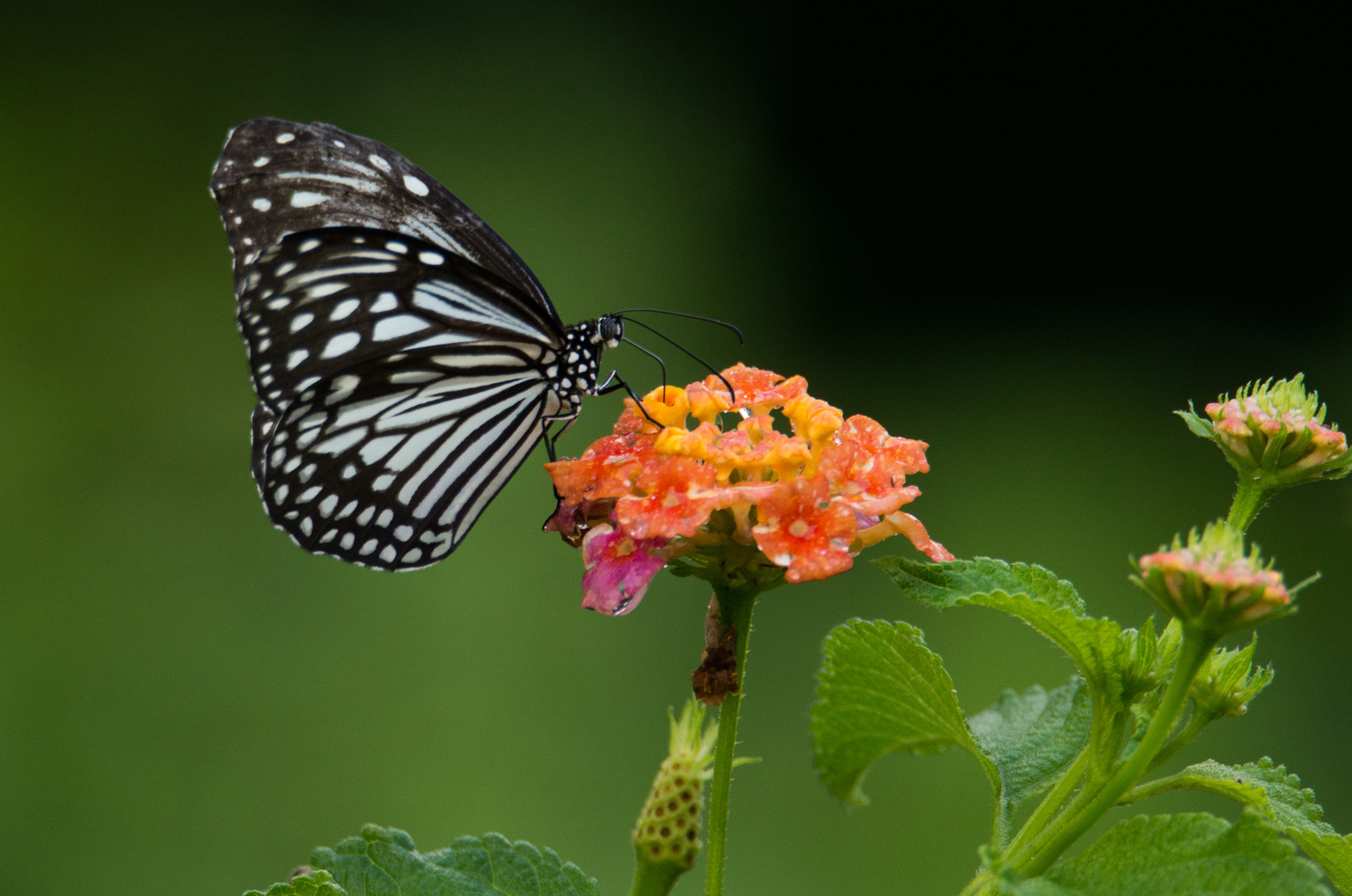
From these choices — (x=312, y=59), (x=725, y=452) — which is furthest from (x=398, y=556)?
(x=312, y=59)

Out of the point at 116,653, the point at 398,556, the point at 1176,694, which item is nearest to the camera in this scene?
the point at 1176,694

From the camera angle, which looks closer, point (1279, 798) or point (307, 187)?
point (1279, 798)

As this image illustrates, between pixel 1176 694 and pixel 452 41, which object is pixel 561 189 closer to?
pixel 452 41

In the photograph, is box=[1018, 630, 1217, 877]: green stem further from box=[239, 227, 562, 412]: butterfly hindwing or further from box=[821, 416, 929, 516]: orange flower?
box=[239, 227, 562, 412]: butterfly hindwing

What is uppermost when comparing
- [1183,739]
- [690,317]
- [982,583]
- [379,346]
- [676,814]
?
[690,317]

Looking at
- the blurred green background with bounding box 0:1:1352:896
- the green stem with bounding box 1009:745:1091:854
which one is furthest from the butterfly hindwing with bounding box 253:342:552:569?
the blurred green background with bounding box 0:1:1352:896

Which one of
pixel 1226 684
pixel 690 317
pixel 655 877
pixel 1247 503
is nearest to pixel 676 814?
pixel 655 877

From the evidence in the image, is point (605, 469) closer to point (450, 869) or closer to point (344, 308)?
point (450, 869)
